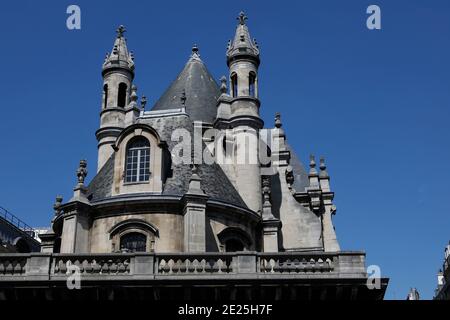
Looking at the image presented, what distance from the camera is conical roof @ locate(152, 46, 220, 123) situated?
35.0 meters

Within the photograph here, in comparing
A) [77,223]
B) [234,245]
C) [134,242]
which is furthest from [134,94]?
[234,245]

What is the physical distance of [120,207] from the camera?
1124 inches

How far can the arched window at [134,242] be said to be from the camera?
28.0 meters

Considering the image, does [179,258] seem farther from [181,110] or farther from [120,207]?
[181,110]

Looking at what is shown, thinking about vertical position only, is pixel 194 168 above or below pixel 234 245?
above

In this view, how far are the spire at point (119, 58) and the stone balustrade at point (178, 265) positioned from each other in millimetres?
15838

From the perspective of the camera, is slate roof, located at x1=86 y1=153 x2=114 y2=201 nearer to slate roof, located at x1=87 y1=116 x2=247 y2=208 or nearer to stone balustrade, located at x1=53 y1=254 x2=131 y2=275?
slate roof, located at x1=87 y1=116 x2=247 y2=208

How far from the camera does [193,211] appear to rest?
90.3 feet

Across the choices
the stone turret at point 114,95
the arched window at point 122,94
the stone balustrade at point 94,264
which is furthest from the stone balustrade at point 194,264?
the arched window at point 122,94

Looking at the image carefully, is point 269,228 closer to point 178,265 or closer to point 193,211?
point 193,211

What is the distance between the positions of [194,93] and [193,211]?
34.0ft

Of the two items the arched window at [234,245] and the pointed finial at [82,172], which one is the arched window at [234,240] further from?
the pointed finial at [82,172]

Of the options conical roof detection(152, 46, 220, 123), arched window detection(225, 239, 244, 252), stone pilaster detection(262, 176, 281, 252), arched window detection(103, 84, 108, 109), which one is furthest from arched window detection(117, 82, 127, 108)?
arched window detection(225, 239, 244, 252)

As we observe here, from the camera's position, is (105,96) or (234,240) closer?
(234,240)
